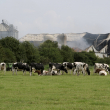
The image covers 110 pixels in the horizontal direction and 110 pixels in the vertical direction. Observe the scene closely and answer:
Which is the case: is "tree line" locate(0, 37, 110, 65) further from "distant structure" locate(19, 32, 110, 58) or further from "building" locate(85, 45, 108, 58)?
"building" locate(85, 45, 108, 58)

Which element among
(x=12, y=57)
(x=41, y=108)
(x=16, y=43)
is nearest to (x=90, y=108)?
(x=41, y=108)

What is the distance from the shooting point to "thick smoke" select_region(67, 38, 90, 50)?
472 ft

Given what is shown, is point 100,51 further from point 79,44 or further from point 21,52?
point 21,52

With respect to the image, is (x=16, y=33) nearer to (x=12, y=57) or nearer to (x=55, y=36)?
(x=55, y=36)

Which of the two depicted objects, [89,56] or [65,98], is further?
[89,56]

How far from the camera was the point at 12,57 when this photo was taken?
2594 inches

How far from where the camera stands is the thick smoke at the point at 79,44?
472 ft

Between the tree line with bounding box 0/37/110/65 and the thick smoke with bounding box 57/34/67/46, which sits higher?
the thick smoke with bounding box 57/34/67/46

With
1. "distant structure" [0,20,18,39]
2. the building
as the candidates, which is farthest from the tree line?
the building

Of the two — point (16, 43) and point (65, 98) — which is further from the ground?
point (16, 43)

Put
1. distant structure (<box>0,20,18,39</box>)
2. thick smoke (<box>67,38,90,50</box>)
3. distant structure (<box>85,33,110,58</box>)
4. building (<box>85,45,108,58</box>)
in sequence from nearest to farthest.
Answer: distant structure (<box>0,20,18,39</box>)
thick smoke (<box>67,38,90,50</box>)
building (<box>85,45,108,58</box>)
distant structure (<box>85,33,110,58</box>)

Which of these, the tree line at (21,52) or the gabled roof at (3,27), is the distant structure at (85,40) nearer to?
the gabled roof at (3,27)

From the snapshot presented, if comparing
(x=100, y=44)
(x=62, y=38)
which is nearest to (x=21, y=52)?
(x=62, y=38)

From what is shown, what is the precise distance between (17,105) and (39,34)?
140 meters
